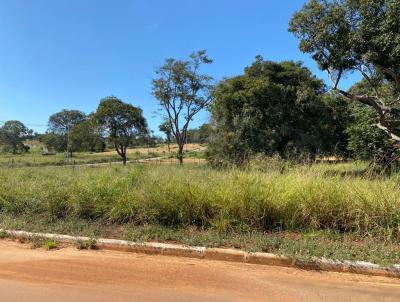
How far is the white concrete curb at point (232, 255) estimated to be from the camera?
497cm

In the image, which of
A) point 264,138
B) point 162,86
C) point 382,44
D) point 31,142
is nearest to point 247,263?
point 382,44

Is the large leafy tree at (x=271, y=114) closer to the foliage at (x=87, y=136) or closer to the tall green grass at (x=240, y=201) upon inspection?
the tall green grass at (x=240, y=201)

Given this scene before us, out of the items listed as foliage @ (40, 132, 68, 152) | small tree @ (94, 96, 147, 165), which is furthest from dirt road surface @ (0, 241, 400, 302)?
foliage @ (40, 132, 68, 152)

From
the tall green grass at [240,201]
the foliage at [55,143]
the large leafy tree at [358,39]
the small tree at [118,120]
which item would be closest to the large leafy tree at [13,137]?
the foliage at [55,143]

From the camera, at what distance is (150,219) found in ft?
23.0

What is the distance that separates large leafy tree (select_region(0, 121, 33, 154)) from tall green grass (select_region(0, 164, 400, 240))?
74827 millimetres

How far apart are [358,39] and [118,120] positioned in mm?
27122

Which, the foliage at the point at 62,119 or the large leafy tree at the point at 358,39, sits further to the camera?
the foliage at the point at 62,119

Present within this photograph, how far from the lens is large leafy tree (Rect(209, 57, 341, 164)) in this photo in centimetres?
1961

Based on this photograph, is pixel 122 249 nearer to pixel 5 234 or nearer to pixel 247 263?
pixel 247 263

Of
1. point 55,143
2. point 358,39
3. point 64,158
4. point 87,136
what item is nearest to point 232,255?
point 358,39

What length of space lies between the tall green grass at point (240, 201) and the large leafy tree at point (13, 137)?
74827mm

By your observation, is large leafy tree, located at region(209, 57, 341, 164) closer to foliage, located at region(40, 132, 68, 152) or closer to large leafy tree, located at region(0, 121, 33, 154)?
large leafy tree, located at region(0, 121, 33, 154)

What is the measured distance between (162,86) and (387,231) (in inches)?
1178
